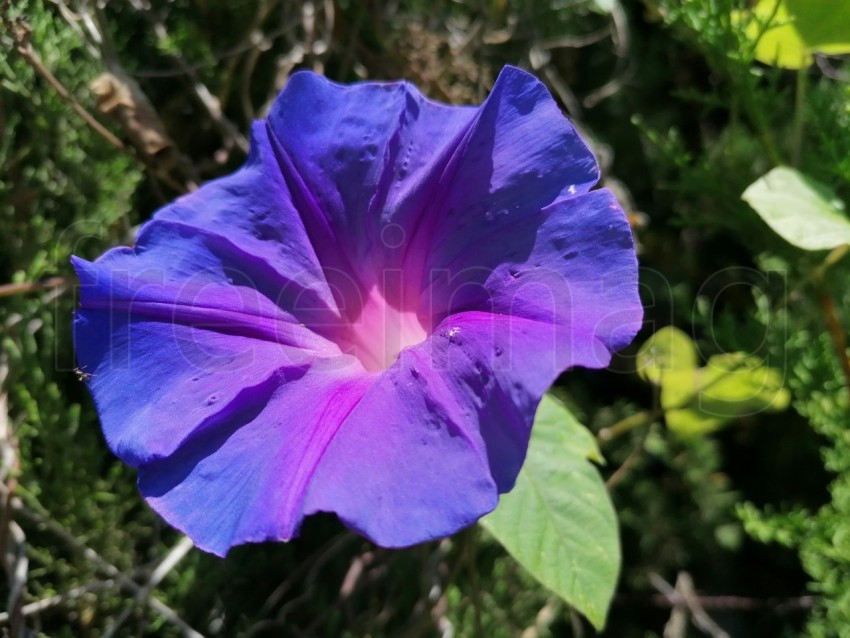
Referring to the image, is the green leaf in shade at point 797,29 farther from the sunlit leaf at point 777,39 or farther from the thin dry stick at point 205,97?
the thin dry stick at point 205,97

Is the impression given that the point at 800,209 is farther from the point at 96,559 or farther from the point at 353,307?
the point at 96,559

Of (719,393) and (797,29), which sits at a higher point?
(797,29)

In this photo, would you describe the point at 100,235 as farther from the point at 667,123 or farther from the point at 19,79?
the point at 667,123

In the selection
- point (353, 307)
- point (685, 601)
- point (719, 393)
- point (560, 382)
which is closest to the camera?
point (353, 307)

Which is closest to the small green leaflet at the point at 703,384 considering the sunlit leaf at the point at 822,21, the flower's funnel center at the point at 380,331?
the flower's funnel center at the point at 380,331

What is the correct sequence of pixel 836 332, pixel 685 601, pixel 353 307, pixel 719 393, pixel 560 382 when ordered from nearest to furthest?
1. pixel 353 307
2. pixel 836 332
3. pixel 719 393
4. pixel 685 601
5. pixel 560 382

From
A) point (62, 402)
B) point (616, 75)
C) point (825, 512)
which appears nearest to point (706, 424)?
point (825, 512)

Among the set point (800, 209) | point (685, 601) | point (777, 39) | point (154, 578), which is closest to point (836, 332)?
point (800, 209)

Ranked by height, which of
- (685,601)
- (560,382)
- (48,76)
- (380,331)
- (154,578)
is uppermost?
(48,76)
